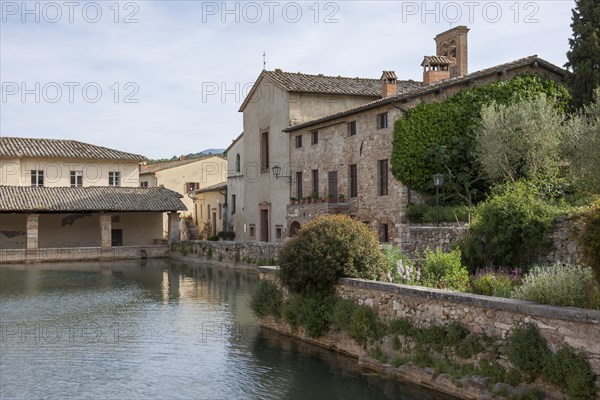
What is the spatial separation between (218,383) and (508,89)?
16.9 m

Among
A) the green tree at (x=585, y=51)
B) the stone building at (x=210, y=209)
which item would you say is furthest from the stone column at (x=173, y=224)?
the green tree at (x=585, y=51)

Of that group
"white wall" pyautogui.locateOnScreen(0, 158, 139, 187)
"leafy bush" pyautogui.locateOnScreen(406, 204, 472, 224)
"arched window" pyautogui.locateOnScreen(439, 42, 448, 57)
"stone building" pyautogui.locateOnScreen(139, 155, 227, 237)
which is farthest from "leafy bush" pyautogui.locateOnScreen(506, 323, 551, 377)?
"stone building" pyautogui.locateOnScreen(139, 155, 227, 237)

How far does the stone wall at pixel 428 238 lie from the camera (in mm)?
16234

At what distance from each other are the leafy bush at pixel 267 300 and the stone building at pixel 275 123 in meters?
17.2

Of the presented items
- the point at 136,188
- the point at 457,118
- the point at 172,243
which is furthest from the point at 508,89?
the point at 136,188

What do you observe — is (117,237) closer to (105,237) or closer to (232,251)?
(105,237)

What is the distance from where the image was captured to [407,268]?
11859 millimetres

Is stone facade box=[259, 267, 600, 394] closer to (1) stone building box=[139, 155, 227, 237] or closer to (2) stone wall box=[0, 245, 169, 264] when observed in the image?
(2) stone wall box=[0, 245, 169, 264]

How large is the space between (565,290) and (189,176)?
4541cm

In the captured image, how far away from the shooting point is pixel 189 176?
51.8 metres

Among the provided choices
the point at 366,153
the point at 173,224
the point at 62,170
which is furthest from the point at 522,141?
the point at 62,170

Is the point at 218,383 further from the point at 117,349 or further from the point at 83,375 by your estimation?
the point at 117,349

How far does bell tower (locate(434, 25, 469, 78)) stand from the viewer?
29.5m

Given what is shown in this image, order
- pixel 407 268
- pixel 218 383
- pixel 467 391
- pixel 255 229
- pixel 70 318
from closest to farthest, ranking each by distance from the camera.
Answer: pixel 467 391, pixel 218 383, pixel 407 268, pixel 70 318, pixel 255 229
